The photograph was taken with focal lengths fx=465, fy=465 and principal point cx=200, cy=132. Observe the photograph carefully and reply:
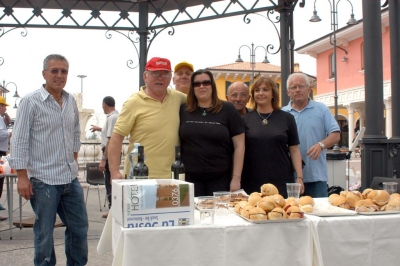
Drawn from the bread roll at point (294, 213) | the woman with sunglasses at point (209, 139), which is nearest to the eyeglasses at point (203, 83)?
the woman with sunglasses at point (209, 139)

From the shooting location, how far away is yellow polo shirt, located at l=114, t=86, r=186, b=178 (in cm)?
363

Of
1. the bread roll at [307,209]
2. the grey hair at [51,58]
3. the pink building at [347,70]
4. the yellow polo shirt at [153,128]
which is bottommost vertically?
the bread roll at [307,209]

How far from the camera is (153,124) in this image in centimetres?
365

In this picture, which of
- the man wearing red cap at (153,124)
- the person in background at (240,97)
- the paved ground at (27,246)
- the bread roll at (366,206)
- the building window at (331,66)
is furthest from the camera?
the building window at (331,66)

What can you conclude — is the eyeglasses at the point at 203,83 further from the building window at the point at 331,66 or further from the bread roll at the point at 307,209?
the building window at the point at 331,66

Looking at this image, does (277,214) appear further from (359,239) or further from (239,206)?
(359,239)

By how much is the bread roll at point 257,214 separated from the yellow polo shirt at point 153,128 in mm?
1175

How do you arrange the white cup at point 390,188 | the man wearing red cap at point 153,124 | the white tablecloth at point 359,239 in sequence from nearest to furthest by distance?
the white tablecloth at point 359,239 < the white cup at point 390,188 < the man wearing red cap at point 153,124

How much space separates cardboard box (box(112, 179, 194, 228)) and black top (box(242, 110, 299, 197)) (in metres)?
1.34

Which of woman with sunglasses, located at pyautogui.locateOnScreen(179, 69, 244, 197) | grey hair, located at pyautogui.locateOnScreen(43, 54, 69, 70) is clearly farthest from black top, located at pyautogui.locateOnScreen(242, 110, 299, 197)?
grey hair, located at pyautogui.locateOnScreen(43, 54, 69, 70)

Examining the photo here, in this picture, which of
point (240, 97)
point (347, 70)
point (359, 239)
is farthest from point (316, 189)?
point (347, 70)

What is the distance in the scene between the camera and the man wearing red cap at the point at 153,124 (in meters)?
3.63

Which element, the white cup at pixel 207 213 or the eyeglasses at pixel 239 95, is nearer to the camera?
the white cup at pixel 207 213

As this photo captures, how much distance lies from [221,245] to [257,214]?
0.87 feet
